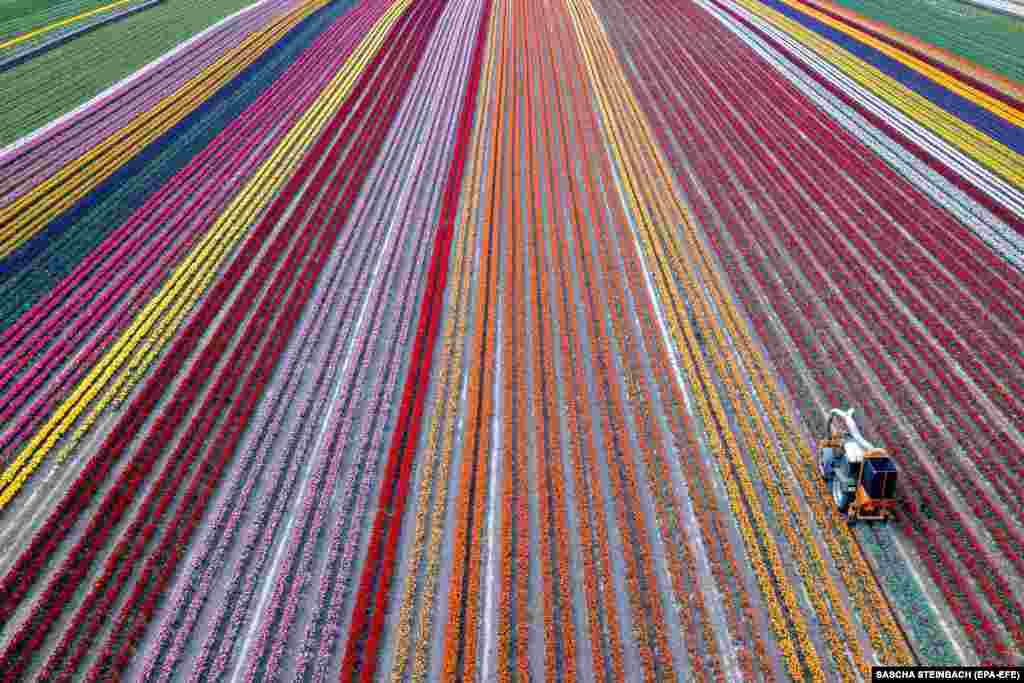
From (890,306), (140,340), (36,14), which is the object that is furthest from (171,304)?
(36,14)

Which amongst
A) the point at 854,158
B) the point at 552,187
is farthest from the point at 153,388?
the point at 854,158

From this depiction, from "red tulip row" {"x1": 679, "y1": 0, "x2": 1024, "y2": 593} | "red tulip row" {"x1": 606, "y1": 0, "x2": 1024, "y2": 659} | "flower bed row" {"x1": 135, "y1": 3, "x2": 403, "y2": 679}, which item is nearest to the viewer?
"flower bed row" {"x1": 135, "y1": 3, "x2": 403, "y2": 679}

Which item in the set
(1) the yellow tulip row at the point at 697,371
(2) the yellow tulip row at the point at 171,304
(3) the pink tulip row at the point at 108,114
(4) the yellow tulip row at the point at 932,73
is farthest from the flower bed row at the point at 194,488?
(4) the yellow tulip row at the point at 932,73

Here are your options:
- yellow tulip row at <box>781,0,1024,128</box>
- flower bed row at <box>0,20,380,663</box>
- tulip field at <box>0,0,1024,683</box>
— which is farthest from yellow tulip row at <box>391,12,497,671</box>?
yellow tulip row at <box>781,0,1024,128</box>

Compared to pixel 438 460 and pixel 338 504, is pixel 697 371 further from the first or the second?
pixel 338 504

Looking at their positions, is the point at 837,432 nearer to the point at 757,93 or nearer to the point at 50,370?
the point at 50,370

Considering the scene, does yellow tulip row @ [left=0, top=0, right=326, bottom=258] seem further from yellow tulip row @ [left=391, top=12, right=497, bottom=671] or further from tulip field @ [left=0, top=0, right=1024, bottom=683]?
yellow tulip row @ [left=391, top=12, right=497, bottom=671]
